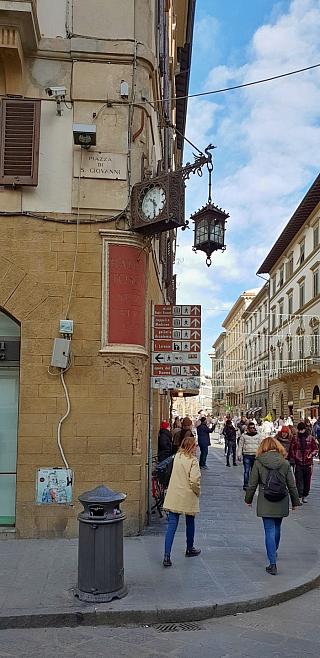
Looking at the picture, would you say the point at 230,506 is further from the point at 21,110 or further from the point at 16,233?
the point at 21,110

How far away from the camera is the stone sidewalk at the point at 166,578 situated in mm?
6062

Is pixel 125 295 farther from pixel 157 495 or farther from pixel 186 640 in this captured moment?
pixel 186 640

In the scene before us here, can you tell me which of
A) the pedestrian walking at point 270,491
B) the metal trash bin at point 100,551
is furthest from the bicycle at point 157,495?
the metal trash bin at point 100,551

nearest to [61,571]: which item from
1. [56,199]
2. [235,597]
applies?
[235,597]

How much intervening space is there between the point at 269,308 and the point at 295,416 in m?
14.9

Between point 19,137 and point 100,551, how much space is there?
20.4 feet

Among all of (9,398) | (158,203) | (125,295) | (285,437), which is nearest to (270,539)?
(125,295)

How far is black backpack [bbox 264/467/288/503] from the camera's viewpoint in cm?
760

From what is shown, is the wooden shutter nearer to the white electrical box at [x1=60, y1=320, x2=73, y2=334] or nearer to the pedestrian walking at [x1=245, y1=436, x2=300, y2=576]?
the white electrical box at [x1=60, y1=320, x2=73, y2=334]

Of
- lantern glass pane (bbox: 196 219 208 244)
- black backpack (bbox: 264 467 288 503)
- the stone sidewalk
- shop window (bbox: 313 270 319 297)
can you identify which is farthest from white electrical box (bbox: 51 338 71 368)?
shop window (bbox: 313 270 319 297)

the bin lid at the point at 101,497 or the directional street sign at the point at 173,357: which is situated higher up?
the directional street sign at the point at 173,357

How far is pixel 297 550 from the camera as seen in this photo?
29.1 ft

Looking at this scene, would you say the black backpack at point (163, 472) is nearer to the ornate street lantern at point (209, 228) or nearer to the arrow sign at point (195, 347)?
the arrow sign at point (195, 347)

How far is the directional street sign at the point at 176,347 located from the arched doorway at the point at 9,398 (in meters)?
2.31
